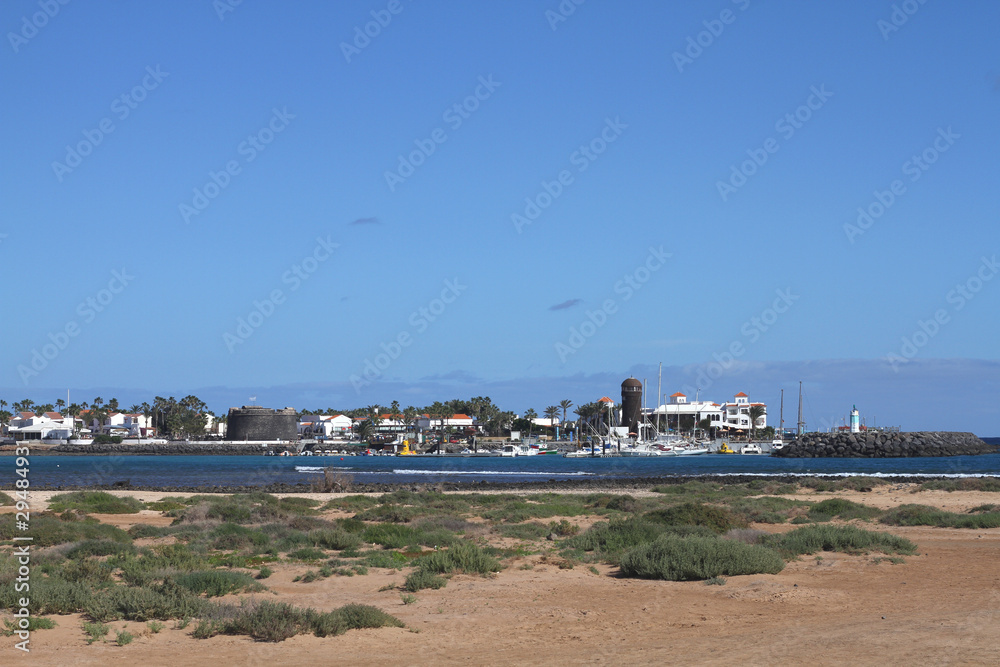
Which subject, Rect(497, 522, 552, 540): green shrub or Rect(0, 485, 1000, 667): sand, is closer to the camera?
Rect(0, 485, 1000, 667): sand

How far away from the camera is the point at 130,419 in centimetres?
19938

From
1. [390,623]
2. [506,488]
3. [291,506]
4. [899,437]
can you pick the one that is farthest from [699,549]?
[899,437]

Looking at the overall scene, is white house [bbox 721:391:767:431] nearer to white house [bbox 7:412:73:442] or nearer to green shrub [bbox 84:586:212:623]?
white house [bbox 7:412:73:442]

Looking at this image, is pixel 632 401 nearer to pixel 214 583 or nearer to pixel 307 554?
pixel 307 554

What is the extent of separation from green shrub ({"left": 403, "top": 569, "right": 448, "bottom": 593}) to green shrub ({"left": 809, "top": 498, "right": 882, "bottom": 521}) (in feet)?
53.9

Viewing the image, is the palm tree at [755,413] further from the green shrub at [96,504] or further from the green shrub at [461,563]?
the green shrub at [461,563]

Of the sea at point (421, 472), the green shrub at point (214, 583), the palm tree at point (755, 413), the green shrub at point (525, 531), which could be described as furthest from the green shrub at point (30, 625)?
the palm tree at point (755, 413)

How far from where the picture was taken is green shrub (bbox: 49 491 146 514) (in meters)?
33.8

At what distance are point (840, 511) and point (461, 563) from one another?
1733 centimetres

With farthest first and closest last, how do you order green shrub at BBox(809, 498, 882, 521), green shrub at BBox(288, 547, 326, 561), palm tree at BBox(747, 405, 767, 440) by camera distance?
palm tree at BBox(747, 405, 767, 440) < green shrub at BBox(809, 498, 882, 521) < green shrub at BBox(288, 547, 326, 561)

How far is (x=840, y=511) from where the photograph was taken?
30641 mm

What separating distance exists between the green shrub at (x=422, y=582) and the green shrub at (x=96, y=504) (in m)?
21.0

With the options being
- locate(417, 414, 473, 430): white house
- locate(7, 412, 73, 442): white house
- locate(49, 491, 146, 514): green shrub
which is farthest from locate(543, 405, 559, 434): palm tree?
locate(49, 491, 146, 514): green shrub

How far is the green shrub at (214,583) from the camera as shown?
1486 cm
